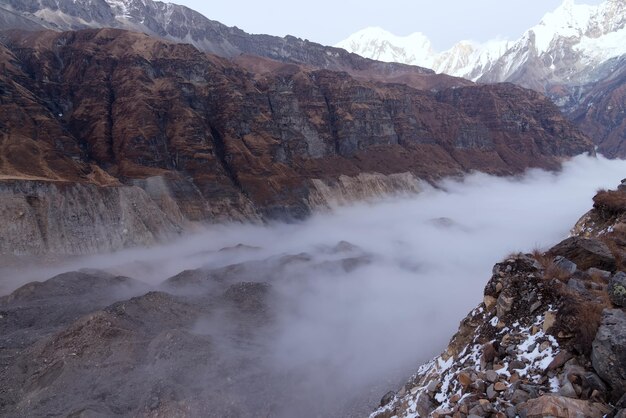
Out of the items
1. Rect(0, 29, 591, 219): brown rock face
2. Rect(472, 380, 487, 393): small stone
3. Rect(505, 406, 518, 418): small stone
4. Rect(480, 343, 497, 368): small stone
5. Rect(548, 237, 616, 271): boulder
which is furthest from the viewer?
Rect(0, 29, 591, 219): brown rock face

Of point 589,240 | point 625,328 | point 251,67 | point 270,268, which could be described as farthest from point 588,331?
point 251,67

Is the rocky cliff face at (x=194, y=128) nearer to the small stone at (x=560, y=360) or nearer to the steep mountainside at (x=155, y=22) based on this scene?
the steep mountainside at (x=155, y=22)

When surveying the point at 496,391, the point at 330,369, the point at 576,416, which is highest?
the point at 576,416

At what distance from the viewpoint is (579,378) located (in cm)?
782

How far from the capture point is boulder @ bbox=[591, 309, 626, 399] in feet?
24.5

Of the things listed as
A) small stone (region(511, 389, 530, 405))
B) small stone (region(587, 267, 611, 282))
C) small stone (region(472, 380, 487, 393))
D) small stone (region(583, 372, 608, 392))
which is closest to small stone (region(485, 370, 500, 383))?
small stone (region(472, 380, 487, 393))

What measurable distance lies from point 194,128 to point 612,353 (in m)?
86.7

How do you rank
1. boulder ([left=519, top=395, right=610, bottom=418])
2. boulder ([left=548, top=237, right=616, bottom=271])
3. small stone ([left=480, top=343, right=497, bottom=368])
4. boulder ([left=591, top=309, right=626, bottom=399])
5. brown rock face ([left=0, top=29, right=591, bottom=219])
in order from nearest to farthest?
boulder ([left=519, top=395, right=610, bottom=418]) → boulder ([left=591, top=309, right=626, bottom=399]) → small stone ([left=480, top=343, right=497, bottom=368]) → boulder ([left=548, top=237, right=616, bottom=271]) → brown rock face ([left=0, top=29, right=591, bottom=219])

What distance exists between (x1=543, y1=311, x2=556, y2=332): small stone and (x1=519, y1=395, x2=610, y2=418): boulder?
213 cm

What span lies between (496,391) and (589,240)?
22.6 feet

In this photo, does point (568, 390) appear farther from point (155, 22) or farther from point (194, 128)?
point (155, 22)

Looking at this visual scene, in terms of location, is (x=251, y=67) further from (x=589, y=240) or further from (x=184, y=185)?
(x=589, y=240)

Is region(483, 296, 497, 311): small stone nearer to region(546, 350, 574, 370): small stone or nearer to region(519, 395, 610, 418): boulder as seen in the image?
region(546, 350, 574, 370): small stone

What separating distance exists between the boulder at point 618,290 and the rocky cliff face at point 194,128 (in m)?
63.9
